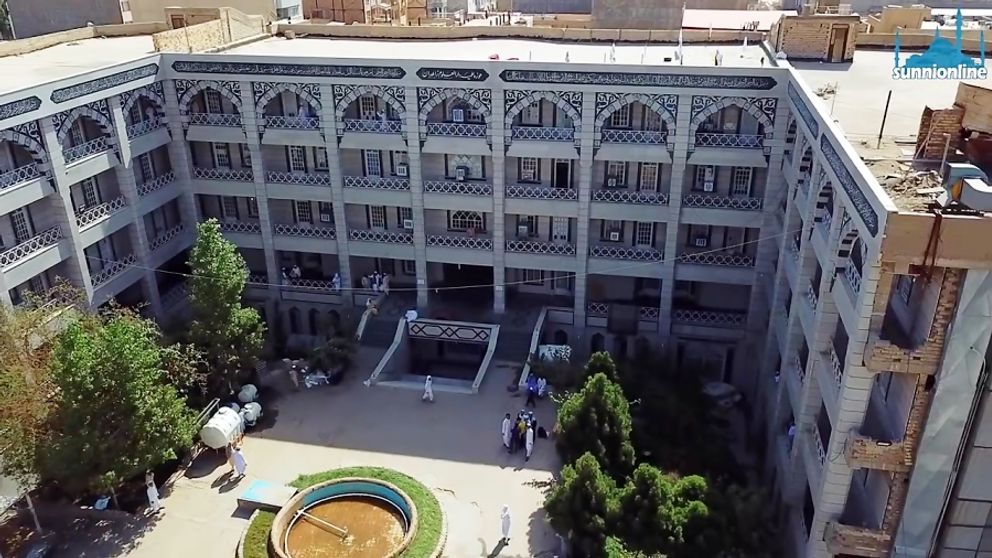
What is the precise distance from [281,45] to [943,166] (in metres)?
34.1

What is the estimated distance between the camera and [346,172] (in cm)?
3919

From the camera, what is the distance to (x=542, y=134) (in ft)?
117

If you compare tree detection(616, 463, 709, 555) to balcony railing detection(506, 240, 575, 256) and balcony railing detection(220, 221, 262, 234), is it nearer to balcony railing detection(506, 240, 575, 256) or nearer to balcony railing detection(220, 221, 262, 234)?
balcony railing detection(506, 240, 575, 256)

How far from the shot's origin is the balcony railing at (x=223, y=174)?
129 feet

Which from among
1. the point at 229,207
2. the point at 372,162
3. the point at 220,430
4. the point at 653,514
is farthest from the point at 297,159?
the point at 653,514

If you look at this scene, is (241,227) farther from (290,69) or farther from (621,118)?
(621,118)

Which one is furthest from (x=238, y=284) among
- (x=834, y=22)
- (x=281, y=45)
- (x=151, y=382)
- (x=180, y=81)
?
(x=834, y=22)

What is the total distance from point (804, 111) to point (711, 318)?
488 inches

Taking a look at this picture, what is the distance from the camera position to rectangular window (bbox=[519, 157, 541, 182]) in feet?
122

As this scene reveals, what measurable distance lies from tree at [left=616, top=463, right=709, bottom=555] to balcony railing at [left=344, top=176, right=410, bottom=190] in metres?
20.0

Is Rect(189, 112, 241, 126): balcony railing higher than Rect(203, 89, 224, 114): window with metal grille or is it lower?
lower

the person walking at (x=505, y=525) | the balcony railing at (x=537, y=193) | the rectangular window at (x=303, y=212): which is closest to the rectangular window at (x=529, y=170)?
the balcony railing at (x=537, y=193)

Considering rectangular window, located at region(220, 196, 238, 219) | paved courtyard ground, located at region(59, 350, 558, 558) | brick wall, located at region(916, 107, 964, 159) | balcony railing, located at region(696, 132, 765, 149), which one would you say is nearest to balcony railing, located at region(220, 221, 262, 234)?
rectangular window, located at region(220, 196, 238, 219)

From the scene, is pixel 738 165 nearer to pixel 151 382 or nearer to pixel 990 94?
pixel 990 94
